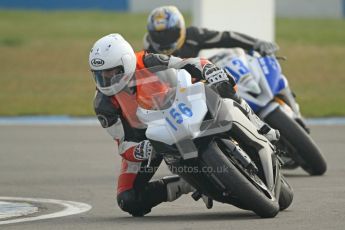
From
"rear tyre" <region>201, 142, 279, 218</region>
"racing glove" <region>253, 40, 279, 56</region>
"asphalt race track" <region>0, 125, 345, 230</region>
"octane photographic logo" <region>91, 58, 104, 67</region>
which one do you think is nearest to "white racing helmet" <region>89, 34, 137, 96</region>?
"octane photographic logo" <region>91, 58, 104, 67</region>

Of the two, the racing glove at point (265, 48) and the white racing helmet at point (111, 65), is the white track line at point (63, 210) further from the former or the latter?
the racing glove at point (265, 48)

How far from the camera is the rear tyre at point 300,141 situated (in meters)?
11.2

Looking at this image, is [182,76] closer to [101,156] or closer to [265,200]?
[265,200]

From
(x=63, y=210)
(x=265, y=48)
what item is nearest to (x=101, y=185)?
(x=63, y=210)

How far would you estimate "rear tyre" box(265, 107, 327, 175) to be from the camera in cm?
1123

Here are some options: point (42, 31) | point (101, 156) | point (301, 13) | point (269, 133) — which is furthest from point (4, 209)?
point (301, 13)

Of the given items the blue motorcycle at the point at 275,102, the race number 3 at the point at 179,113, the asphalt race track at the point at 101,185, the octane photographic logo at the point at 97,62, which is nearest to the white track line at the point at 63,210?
the asphalt race track at the point at 101,185

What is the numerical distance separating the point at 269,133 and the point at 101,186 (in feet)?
8.71

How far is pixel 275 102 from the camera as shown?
11539 millimetres

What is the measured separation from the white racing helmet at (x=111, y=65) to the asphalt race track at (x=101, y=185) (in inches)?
38.2

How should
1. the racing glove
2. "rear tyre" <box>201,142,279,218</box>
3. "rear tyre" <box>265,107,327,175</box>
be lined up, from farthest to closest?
the racing glove, "rear tyre" <box>265,107,327,175</box>, "rear tyre" <box>201,142,279,218</box>

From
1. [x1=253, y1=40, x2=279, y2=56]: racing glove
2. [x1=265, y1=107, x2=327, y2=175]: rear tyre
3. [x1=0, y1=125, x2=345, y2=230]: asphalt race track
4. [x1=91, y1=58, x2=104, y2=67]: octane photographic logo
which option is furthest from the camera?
[x1=253, y1=40, x2=279, y2=56]: racing glove

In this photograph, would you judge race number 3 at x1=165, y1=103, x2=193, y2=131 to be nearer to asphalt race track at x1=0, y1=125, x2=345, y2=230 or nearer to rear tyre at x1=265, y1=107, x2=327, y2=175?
asphalt race track at x1=0, y1=125, x2=345, y2=230

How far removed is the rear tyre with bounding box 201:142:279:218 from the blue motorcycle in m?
3.24
